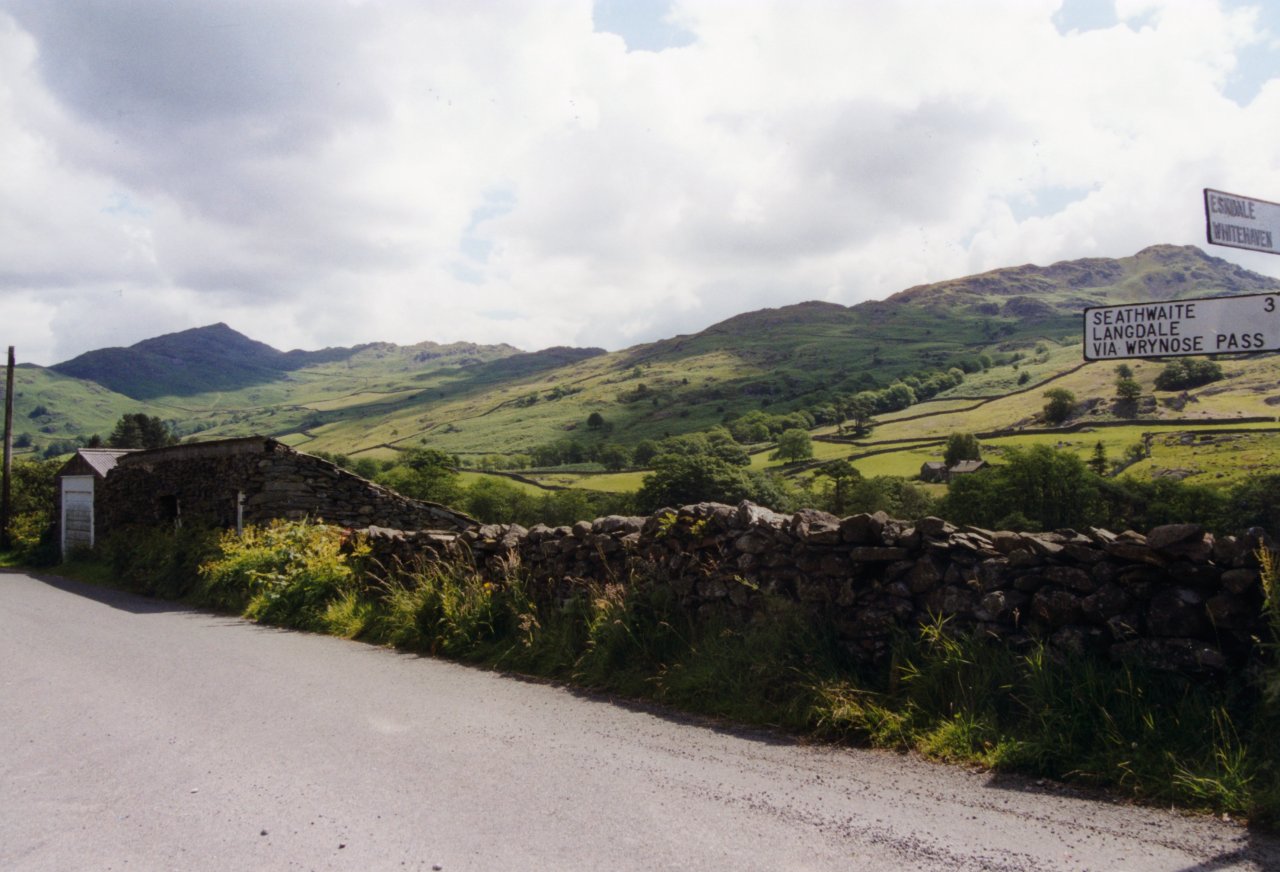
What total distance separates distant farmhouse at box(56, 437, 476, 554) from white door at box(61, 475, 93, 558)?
13.9ft

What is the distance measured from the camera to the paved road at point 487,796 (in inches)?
159

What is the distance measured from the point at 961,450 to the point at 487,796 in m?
74.2

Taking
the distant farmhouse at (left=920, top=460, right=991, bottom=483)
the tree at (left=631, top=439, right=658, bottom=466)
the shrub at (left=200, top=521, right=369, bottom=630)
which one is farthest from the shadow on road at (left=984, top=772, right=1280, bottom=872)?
the tree at (left=631, top=439, right=658, bottom=466)

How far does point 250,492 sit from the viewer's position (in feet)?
59.1

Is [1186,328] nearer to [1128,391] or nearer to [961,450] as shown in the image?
[961,450]

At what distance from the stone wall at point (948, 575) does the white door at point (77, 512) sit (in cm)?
2483

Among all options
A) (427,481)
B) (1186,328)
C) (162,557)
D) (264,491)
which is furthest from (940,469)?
(1186,328)

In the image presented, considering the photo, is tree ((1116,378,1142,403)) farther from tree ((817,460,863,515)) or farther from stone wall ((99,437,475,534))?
stone wall ((99,437,475,534))

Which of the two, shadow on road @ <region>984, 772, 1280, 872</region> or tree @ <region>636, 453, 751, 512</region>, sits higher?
tree @ <region>636, 453, 751, 512</region>

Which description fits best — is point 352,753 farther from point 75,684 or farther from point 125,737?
point 75,684

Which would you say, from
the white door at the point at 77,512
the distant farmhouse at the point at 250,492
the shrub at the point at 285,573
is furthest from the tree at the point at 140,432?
the shrub at the point at 285,573

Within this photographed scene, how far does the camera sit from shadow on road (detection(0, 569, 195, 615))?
15.0m

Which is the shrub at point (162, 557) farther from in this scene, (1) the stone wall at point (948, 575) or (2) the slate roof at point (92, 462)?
(1) the stone wall at point (948, 575)

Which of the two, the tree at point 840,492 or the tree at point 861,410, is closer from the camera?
the tree at point 840,492
